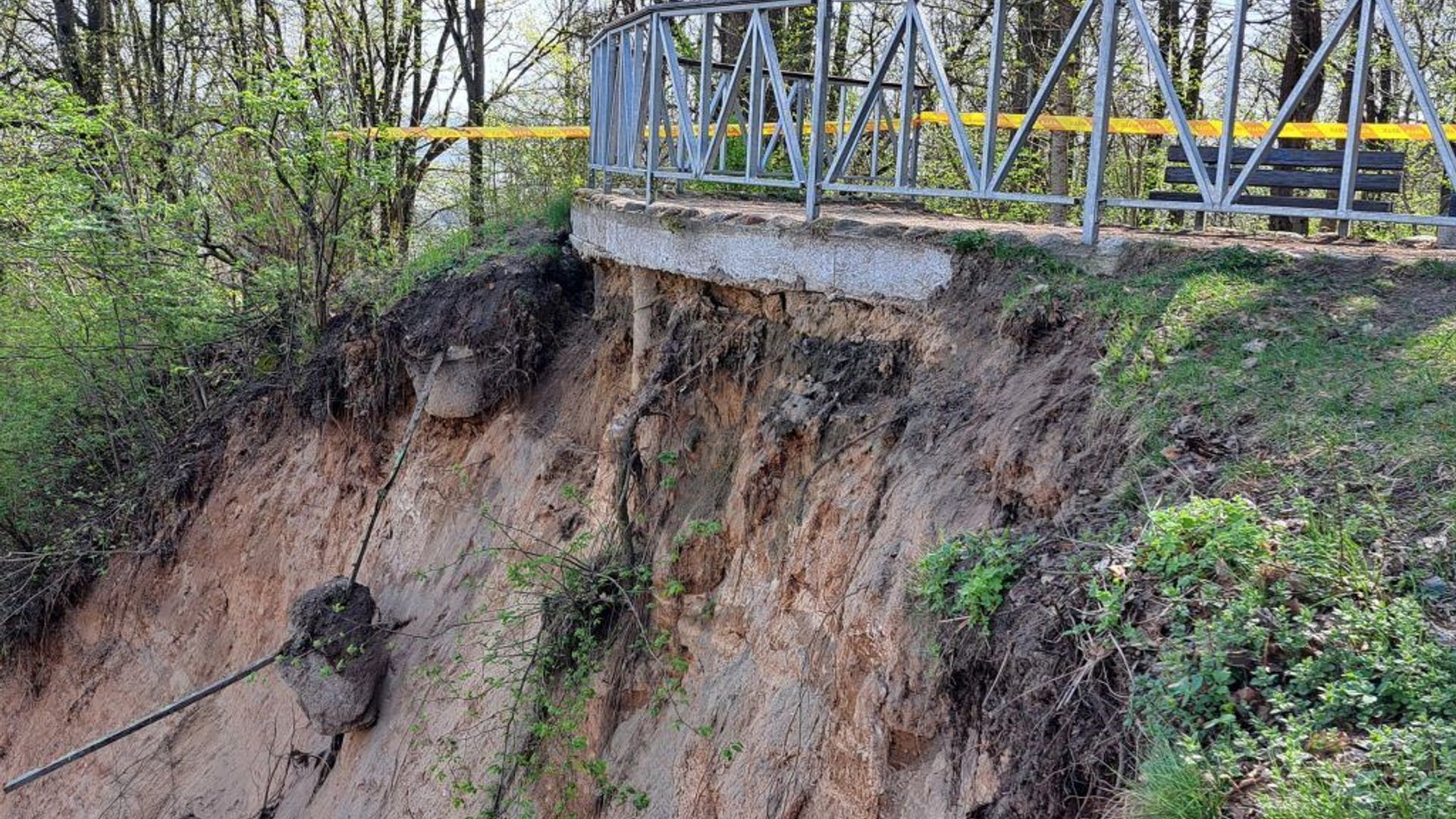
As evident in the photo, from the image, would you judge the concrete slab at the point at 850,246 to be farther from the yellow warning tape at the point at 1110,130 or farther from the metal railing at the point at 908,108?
the yellow warning tape at the point at 1110,130

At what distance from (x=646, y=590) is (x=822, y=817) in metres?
2.22

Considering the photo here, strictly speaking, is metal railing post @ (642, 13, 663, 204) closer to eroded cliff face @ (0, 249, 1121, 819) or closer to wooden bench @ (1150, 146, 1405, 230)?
eroded cliff face @ (0, 249, 1121, 819)

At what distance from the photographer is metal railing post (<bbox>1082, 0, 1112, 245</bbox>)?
504 cm

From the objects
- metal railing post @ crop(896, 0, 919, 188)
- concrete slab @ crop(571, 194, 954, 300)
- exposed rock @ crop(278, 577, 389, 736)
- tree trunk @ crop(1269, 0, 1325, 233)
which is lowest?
exposed rock @ crop(278, 577, 389, 736)

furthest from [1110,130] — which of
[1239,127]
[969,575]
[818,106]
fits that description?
[969,575]

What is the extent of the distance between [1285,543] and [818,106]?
11.5 feet

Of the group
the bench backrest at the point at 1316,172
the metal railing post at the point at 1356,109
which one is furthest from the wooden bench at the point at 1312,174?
the metal railing post at the point at 1356,109

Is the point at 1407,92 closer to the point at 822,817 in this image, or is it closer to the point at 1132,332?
the point at 1132,332

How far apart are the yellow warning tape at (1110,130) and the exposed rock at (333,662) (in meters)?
4.09

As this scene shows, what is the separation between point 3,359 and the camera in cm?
1175

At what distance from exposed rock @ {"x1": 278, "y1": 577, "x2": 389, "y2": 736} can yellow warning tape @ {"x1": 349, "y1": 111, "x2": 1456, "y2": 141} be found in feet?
13.4

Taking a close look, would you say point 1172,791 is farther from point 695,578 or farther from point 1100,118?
point 695,578

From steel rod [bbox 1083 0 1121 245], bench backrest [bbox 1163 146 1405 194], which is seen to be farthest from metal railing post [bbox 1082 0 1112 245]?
bench backrest [bbox 1163 146 1405 194]

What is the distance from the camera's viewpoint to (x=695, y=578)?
6.34 m
